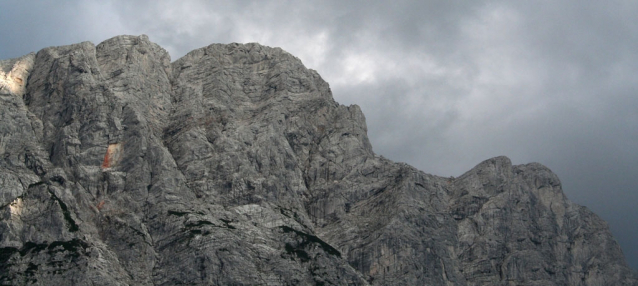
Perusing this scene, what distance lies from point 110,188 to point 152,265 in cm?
2399

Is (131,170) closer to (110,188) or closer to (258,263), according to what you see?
(110,188)

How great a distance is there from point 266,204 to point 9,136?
5850 centimetres

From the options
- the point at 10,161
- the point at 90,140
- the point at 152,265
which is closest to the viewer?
the point at 152,265

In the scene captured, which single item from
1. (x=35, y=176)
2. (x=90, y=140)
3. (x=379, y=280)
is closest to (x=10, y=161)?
(x=35, y=176)

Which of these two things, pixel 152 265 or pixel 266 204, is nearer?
pixel 152 265

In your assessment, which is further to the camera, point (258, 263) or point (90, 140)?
point (90, 140)

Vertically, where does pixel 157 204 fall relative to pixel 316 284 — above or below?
above

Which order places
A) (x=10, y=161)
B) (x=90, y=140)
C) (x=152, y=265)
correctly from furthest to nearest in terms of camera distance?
(x=90, y=140) < (x=10, y=161) < (x=152, y=265)

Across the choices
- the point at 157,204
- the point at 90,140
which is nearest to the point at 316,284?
the point at 157,204

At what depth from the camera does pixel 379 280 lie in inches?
7431

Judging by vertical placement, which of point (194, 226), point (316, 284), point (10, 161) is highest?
point (10, 161)

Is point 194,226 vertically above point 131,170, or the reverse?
point 131,170

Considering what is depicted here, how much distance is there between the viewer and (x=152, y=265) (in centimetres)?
17225

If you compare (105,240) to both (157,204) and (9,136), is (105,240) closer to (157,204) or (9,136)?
(157,204)
